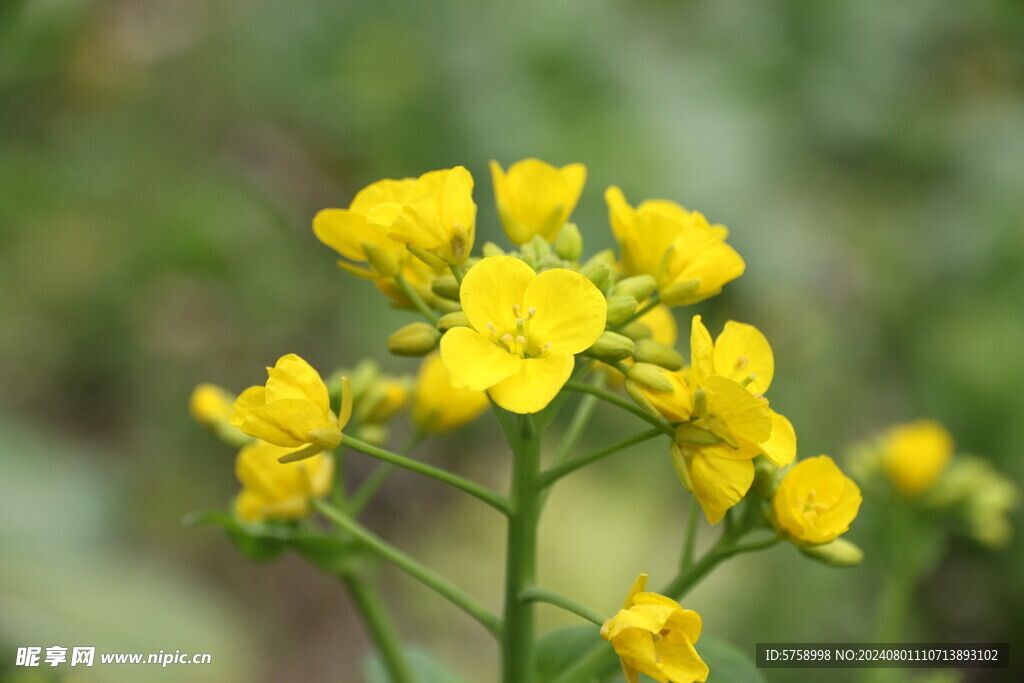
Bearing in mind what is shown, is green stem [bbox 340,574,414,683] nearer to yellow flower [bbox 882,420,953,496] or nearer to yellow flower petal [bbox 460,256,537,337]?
yellow flower petal [bbox 460,256,537,337]

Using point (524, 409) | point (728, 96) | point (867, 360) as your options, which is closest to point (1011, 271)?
point (867, 360)

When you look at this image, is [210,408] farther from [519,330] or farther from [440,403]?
[519,330]

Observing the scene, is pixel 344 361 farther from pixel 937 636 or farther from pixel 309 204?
pixel 937 636

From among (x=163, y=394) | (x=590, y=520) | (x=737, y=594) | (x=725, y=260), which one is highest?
(x=163, y=394)

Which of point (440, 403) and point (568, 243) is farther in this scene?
point (440, 403)

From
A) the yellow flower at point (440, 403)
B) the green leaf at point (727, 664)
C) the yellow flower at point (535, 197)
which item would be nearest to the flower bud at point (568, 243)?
the yellow flower at point (535, 197)

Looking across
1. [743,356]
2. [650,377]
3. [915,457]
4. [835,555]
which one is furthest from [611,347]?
[915,457]

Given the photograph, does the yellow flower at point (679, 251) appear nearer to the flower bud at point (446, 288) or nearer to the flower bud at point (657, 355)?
the flower bud at point (657, 355)
